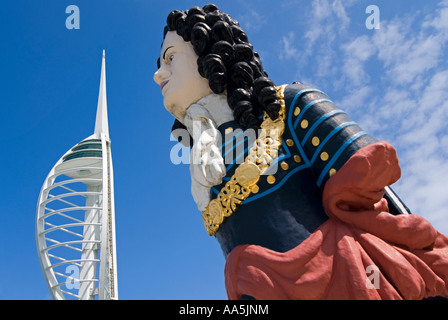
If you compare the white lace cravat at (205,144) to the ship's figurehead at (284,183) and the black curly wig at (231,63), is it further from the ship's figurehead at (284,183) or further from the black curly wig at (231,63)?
the black curly wig at (231,63)

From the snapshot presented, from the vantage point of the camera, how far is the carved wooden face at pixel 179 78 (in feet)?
12.1

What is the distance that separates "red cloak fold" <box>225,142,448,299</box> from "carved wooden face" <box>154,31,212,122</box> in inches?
55.6

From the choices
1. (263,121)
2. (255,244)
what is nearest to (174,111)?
(263,121)

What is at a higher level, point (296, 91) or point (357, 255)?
point (296, 91)

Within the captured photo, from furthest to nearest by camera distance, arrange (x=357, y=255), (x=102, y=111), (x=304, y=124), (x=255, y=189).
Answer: (x=102, y=111) → (x=304, y=124) → (x=255, y=189) → (x=357, y=255)

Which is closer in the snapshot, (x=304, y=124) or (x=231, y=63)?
(x=304, y=124)

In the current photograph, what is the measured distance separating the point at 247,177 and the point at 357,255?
2.98ft

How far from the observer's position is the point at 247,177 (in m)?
3.06

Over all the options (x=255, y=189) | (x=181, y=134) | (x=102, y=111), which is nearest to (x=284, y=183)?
(x=255, y=189)

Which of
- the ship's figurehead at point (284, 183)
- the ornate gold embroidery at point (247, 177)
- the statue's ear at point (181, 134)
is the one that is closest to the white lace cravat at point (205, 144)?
the ship's figurehead at point (284, 183)

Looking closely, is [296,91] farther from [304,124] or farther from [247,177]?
[247,177]

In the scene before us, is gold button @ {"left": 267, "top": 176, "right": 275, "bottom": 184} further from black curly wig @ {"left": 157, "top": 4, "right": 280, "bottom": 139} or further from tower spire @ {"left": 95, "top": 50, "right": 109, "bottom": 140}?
tower spire @ {"left": 95, "top": 50, "right": 109, "bottom": 140}

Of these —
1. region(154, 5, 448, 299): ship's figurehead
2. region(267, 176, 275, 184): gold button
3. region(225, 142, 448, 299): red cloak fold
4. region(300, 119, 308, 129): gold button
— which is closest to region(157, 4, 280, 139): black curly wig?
region(154, 5, 448, 299): ship's figurehead

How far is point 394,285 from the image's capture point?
2.47 meters
